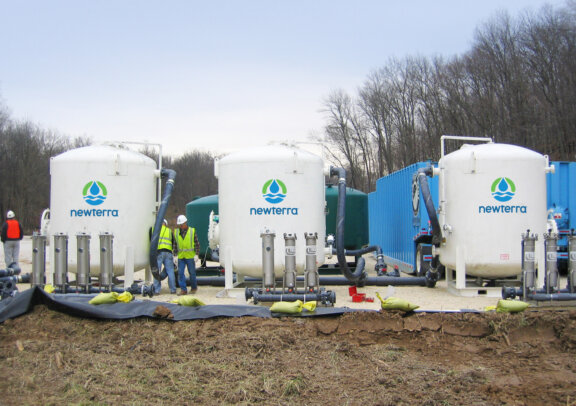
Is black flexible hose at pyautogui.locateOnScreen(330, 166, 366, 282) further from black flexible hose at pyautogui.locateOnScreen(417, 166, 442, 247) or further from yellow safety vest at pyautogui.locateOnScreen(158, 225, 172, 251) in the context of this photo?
yellow safety vest at pyautogui.locateOnScreen(158, 225, 172, 251)

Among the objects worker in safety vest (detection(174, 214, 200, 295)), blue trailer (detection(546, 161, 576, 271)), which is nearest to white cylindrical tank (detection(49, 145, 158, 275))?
worker in safety vest (detection(174, 214, 200, 295))

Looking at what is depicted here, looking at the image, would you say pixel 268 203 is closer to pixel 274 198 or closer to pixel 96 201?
pixel 274 198

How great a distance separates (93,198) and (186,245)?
2.19m

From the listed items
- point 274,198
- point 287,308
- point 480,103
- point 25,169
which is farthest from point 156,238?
point 25,169

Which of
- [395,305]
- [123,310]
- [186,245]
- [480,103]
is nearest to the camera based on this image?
[395,305]

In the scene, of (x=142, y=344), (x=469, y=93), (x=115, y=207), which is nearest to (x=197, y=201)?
(x=115, y=207)

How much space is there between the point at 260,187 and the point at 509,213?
4990mm

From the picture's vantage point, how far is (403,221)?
16.5 m

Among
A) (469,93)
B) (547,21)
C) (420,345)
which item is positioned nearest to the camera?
(420,345)

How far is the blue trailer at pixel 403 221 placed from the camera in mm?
14359

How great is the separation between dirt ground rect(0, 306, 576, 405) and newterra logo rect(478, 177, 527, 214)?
4.11 m

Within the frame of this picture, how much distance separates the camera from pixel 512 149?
11750 millimetres

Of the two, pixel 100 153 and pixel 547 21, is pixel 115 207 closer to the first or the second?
pixel 100 153

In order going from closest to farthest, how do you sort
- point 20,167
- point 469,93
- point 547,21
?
point 547,21, point 469,93, point 20,167
